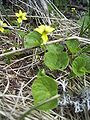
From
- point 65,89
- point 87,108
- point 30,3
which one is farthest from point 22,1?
point 87,108

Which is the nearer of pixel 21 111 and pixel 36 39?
pixel 21 111

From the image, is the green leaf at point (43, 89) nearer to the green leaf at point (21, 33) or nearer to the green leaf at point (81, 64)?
the green leaf at point (81, 64)

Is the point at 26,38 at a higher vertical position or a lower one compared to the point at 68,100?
higher

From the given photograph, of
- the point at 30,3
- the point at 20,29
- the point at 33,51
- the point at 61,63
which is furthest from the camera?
the point at 30,3

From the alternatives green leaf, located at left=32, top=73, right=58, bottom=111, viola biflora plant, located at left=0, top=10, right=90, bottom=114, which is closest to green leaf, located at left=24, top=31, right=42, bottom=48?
viola biflora plant, located at left=0, top=10, right=90, bottom=114

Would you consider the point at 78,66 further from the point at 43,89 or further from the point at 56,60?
the point at 43,89

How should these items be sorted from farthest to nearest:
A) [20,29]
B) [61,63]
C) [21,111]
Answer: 1. [20,29]
2. [61,63]
3. [21,111]

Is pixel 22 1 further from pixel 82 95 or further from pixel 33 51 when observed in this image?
pixel 82 95

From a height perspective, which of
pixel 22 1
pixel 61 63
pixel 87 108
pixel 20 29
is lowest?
pixel 87 108

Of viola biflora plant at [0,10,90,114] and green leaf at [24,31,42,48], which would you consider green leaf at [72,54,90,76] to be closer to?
viola biflora plant at [0,10,90,114]
